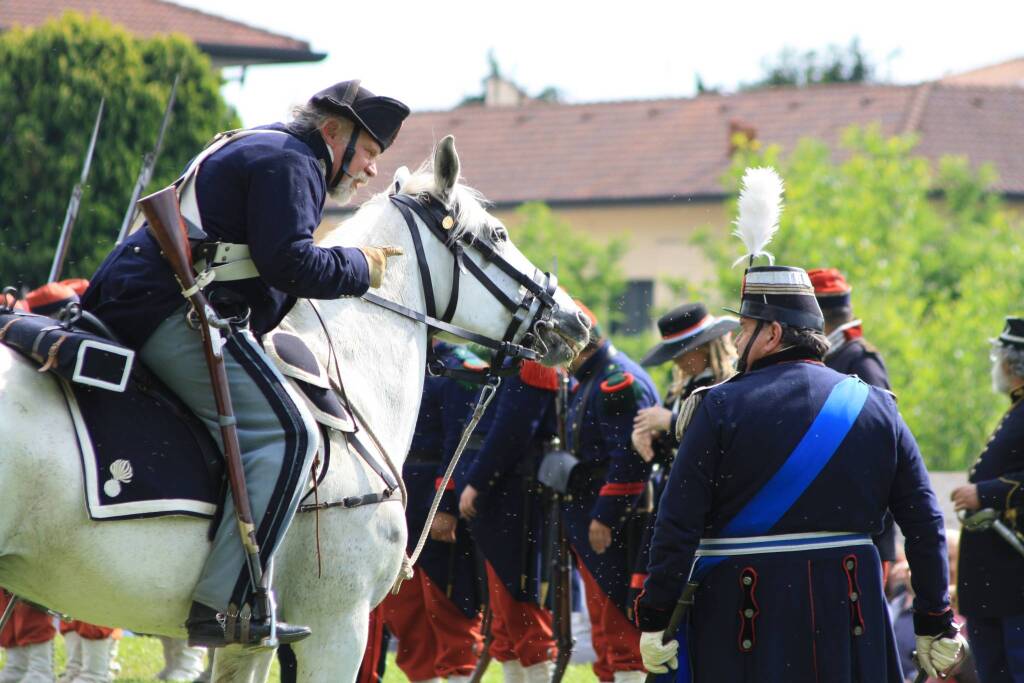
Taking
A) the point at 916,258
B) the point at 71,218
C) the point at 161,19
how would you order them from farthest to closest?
the point at 916,258
the point at 161,19
the point at 71,218

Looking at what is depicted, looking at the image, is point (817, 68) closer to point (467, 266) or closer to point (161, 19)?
point (161, 19)

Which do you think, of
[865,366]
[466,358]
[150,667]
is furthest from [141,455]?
[150,667]

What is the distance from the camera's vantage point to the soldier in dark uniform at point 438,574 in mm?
8128

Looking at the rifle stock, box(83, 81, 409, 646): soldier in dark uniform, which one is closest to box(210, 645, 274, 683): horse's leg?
box(83, 81, 409, 646): soldier in dark uniform

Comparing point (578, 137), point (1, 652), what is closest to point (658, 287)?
point (578, 137)

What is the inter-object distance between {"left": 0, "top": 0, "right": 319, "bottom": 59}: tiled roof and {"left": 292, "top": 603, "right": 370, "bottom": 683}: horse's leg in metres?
25.4

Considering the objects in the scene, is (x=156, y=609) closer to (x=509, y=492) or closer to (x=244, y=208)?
(x=244, y=208)

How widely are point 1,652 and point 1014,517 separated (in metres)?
6.82

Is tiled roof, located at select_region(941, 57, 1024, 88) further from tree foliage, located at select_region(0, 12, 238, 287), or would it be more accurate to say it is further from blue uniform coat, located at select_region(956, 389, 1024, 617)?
blue uniform coat, located at select_region(956, 389, 1024, 617)

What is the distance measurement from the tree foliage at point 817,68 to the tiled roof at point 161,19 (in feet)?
139

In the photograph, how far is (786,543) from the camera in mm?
5039

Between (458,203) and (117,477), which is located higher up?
(458,203)

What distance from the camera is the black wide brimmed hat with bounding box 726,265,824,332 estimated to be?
5246 mm

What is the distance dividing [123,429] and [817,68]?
230ft
